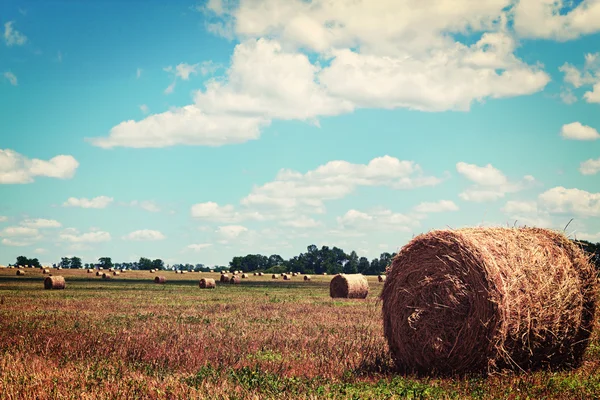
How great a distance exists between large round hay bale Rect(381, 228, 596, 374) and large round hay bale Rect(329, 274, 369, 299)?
22325mm

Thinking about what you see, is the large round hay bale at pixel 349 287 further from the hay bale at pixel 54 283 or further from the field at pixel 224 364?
the hay bale at pixel 54 283

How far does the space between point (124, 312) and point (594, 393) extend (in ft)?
60.8

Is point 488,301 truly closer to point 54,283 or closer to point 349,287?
point 349,287

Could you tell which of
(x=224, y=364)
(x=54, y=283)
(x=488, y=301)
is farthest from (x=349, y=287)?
(x=488, y=301)

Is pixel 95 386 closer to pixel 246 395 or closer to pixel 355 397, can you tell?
pixel 246 395

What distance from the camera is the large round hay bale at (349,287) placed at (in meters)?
35.9

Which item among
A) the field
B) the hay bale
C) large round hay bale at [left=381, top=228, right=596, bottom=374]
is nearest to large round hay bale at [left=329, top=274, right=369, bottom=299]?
the field

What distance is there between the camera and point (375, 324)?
1922 cm

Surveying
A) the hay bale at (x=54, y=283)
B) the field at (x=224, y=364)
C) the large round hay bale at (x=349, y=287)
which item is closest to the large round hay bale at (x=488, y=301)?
the field at (x=224, y=364)

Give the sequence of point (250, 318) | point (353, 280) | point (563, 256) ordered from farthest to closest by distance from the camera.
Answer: point (353, 280) → point (250, 318) → point (563, 256)

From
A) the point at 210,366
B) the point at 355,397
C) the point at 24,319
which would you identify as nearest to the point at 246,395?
the point at 355,397

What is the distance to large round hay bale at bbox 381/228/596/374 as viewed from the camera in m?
11.6

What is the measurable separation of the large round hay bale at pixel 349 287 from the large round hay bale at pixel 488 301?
73.2 feet

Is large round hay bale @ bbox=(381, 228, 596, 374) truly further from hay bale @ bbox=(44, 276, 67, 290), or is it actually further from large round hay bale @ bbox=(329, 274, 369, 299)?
hay bale @ bbox=(44, 276, 67, 290)
